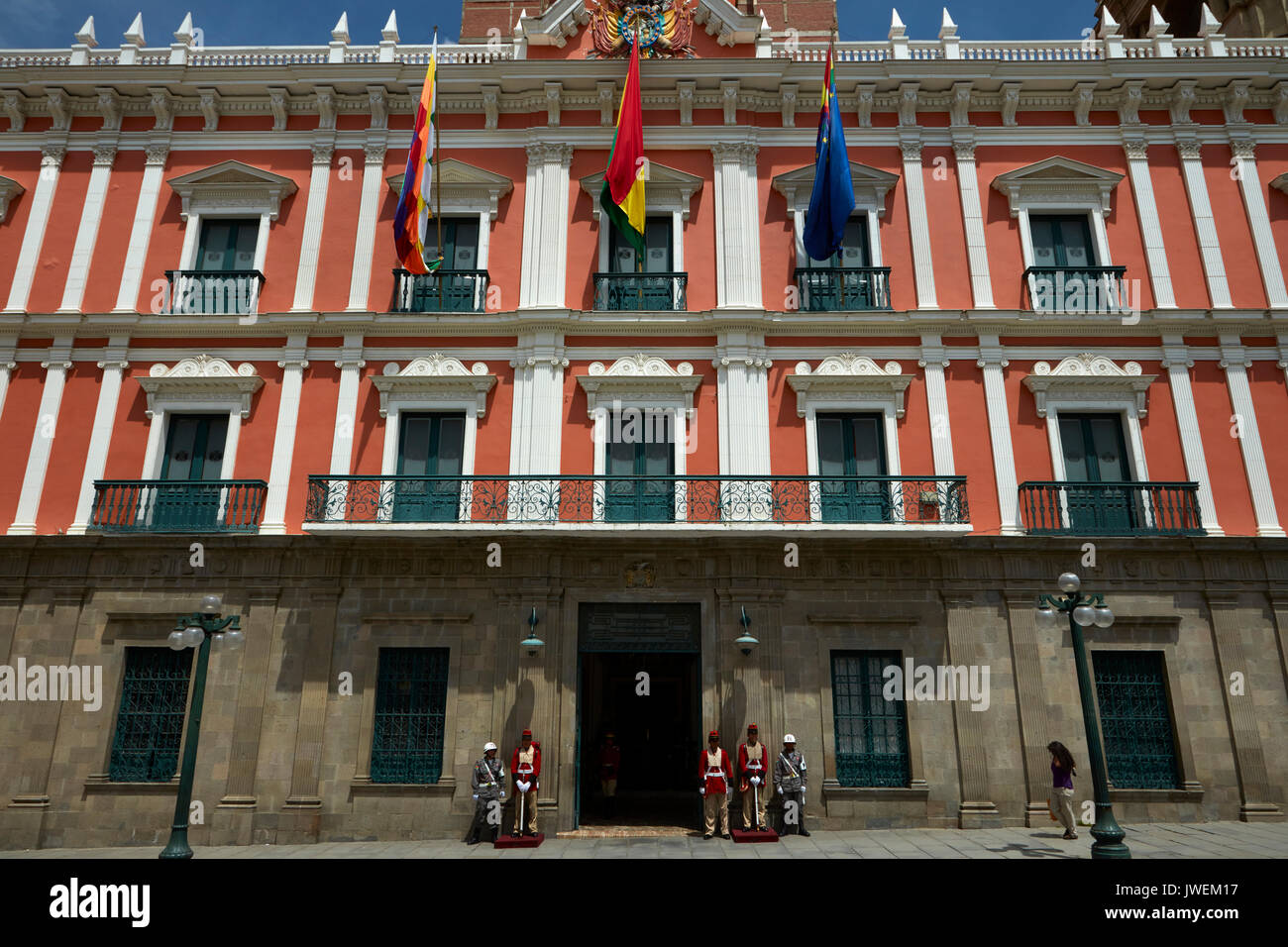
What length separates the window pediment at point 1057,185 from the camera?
1652cm

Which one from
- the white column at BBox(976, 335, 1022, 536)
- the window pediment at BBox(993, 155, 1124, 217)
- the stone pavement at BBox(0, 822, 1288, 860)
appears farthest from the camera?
the window pediment at BBox(993, 155, 1124, 217)

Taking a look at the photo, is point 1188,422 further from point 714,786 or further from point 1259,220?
point 714,786

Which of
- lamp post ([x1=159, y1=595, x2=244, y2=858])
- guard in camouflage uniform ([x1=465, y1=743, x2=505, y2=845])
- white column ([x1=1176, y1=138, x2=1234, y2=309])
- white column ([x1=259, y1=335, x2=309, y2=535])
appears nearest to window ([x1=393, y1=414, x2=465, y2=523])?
white column ([x1=259, y1=335, x2=309, y2=535])

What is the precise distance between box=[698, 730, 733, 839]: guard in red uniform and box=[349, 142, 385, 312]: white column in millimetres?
10781

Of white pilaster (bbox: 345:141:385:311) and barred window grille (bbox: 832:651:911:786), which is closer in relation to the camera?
barred window grille (bbox: 832:651:911:786)

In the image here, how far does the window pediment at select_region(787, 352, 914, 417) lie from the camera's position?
15438 mm

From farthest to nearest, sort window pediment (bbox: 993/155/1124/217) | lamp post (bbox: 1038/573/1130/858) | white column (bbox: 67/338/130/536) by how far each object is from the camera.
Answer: window pediment (bbox: 993/155/1124/217) → white column (bbox: 67/338/130/536) → lamp post (bbox: 1038/573/1130/858)

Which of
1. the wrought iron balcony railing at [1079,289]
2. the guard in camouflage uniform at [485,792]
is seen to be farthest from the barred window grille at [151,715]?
the wrought iron balcony railing at [1079,289]

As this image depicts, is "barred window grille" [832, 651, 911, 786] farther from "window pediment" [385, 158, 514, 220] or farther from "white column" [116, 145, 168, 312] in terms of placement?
"white column" [116, 145, 168, 312]

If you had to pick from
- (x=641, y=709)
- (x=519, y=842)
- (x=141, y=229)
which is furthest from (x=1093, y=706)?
(x=141, y=229)

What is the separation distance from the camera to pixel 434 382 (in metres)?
15.7

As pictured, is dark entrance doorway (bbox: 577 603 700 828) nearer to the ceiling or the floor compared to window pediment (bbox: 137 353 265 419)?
nearer to the floor

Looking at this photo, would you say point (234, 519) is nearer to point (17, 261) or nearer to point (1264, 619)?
point (17, 261)

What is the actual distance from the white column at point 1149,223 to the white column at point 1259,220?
1.88 m
